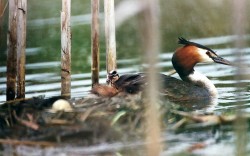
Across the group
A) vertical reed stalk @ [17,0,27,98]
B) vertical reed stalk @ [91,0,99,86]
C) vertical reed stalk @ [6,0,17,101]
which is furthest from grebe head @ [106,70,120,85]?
vertical reed stalk @ [6,0,17,101]

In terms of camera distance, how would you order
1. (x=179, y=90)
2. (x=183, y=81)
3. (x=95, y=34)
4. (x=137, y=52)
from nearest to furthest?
(x=95, y=34)
(x=179, y=90)
(x=183, y=81)
(x=137, y=52)

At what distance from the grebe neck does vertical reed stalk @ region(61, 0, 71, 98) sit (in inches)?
83.1

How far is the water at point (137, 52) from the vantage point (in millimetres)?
9555

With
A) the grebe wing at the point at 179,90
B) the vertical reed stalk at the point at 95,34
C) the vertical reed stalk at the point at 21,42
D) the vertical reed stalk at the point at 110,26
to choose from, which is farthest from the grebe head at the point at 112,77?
the vertical reed stalk at the point at 21,42

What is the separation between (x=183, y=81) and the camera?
12711 millimetres

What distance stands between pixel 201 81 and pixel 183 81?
1.15 ft

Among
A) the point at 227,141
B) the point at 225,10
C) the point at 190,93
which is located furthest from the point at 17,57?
the point at 225,10

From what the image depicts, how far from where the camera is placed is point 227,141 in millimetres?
9266

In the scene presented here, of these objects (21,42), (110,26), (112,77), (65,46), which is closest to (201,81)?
(112,77)

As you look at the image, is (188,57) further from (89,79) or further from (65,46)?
(89,79)

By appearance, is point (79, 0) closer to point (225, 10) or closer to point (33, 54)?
point (225, 10)

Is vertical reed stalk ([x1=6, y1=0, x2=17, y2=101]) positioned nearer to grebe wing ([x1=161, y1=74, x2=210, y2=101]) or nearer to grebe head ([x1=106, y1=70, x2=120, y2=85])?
grebe head ([x1=106, y1=70, x2=120, y2=85])

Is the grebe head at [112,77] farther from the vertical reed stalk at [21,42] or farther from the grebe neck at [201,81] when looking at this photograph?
the grebe neck at [201,81]

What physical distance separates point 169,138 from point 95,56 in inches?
127
